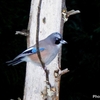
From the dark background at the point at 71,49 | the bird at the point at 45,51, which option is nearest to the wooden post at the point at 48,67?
the bird at the point at 45,51

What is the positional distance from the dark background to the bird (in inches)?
51.6

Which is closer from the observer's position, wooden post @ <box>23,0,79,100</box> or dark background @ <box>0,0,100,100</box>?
wooden post @ <box>23,0,79,100</box>

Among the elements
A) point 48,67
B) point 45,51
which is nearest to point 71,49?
point 48,67

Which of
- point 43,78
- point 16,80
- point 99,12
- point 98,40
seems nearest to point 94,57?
point 98,40

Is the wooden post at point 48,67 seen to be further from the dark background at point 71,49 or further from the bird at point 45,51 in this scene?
the dark background at point 71,49

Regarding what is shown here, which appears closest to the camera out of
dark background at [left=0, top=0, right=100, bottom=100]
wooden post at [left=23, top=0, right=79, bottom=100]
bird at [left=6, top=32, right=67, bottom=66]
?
bird at [left=6, top=32, right=67, bottom=66]

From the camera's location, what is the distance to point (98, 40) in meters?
3.79

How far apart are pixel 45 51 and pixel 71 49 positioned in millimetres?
1622

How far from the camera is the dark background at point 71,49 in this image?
3590mm

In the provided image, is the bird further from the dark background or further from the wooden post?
Result: the dark background

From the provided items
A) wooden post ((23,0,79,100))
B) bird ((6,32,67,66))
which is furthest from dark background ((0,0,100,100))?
bird ((6,32,67,66))

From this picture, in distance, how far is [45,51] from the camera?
2.27 m

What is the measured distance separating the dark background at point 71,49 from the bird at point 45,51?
131 centimetres

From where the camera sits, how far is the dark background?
11.8ft
